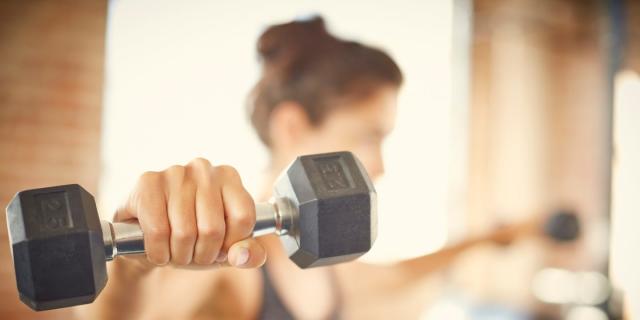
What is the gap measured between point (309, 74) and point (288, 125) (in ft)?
0.97

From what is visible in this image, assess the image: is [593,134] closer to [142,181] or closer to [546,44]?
[546,44]

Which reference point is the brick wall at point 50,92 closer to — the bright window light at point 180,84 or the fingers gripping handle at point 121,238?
the bright window light at point 180,84

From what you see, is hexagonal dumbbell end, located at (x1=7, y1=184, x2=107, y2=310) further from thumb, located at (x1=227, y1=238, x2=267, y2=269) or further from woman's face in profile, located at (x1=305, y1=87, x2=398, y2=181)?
woman's face in profile, located at (x1=305, y1=87, x2=398, y2=181)

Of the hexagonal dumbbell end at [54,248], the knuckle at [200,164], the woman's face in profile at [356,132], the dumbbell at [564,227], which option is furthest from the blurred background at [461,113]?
the hexagonal dumbbell end at [54,248]

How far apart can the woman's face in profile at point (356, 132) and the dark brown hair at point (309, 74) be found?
0.03 meters

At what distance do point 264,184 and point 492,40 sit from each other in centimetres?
166

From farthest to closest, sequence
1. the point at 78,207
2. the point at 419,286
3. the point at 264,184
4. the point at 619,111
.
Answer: the point at 619,111 < the point at 419,286 < the point at 264,184 < the point at 78,207

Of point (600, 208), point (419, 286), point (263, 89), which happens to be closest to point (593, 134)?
point (600, 208)

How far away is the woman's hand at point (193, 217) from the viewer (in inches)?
18.3

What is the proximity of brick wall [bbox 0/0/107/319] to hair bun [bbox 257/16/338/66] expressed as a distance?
51 centimetres

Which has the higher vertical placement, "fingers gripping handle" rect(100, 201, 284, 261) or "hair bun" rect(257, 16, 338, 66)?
"hair bun" rect(257, 16, 338, 66)

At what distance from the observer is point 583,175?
2.57 m

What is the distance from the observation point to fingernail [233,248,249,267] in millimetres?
503

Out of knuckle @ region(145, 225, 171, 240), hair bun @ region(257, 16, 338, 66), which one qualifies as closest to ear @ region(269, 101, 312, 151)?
hair bun @ region(257, 16, 338, 66)
